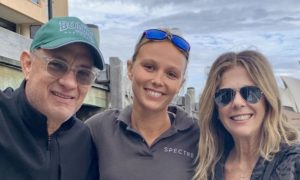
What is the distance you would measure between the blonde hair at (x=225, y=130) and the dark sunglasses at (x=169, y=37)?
23cm

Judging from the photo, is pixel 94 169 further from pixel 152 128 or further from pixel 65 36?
pixel 65 36

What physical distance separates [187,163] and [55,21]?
112 cm

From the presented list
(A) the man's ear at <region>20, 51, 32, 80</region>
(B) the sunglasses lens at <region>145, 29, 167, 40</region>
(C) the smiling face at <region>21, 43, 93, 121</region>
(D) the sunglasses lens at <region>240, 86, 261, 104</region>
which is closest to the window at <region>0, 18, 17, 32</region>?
(B) the sunglasses lens at <region>145, 29, 167, 40</region>

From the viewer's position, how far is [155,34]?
11.2 ft

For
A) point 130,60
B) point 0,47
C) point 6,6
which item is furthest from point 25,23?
point 130,60

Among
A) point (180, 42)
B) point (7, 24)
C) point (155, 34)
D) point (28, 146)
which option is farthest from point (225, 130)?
point (7, 24)

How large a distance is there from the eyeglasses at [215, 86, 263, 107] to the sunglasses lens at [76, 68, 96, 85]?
724 millimetres

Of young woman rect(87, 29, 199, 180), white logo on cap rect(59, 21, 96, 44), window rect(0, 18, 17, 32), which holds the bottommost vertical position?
young woman rect(87, 29, 199, 180)

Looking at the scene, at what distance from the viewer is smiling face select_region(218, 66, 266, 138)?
10.1ft

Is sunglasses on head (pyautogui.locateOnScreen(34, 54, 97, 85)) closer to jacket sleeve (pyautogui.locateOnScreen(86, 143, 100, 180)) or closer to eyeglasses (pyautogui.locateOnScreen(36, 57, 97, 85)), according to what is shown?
eyeglasses (pyautogui.locateOnScreen(36, 57, 97, 85))

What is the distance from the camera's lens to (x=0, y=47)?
5.84 m

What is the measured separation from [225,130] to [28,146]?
116cm

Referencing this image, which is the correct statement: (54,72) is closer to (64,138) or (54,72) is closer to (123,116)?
(64,138)

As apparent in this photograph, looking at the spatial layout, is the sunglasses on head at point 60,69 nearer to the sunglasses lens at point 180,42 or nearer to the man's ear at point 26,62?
the man's ear at point 26,62
